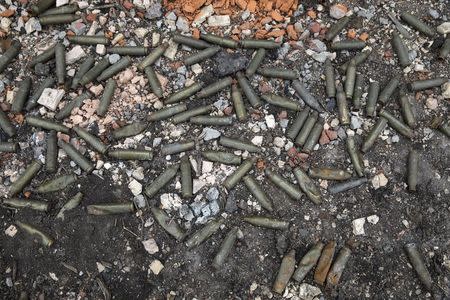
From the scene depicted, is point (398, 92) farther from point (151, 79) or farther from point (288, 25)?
point (151, 79)

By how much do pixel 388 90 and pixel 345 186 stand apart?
1615mm

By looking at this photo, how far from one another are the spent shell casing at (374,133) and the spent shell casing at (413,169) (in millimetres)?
517

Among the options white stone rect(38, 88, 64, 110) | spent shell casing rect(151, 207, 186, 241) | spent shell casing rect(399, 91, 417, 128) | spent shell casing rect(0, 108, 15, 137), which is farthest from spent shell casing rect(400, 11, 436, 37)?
spent shell casing rect(0, 108, 15, 137)

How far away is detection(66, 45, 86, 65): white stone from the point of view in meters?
7.23

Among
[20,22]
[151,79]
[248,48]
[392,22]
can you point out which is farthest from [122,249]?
[392,22]

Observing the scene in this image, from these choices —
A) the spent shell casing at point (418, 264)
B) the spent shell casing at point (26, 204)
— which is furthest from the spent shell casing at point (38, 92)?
the spent shell casing at point (418, 264)

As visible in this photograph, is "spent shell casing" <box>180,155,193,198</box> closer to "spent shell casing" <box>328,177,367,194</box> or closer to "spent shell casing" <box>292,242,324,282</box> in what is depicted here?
"spent shell casing" <box>292,242,324,282</box>

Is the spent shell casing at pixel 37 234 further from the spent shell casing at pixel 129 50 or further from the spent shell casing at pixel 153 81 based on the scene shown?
the spent shell casing at pixel 129 50

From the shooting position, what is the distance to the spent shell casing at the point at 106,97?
269 inches

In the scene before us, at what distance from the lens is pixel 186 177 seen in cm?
641

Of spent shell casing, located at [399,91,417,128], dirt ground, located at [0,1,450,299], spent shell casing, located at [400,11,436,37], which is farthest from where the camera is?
spent shell casing, located at [400,11,436,37]

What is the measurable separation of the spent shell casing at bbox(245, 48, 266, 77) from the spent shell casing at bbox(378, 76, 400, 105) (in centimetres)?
180

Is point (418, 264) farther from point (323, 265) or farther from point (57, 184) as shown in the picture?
point (57, 184)

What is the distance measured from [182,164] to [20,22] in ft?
11.7
